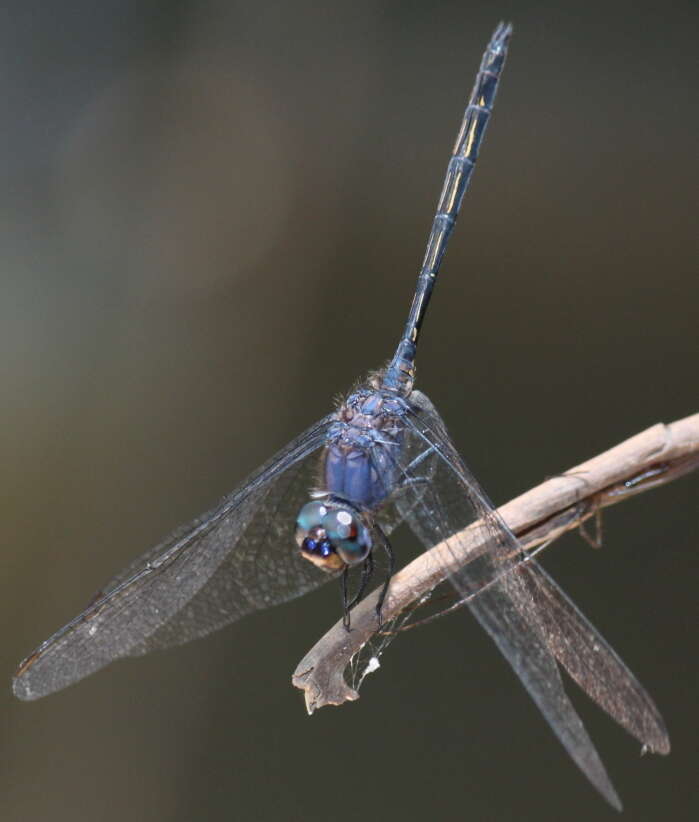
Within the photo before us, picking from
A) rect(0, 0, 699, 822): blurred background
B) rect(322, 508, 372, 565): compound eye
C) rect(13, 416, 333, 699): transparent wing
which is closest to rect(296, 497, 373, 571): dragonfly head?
rect(322, 508, 372, 565): compound eye

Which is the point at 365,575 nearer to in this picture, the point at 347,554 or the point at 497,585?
the point at 347,554

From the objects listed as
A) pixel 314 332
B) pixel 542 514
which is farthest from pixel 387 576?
pixel 314 332

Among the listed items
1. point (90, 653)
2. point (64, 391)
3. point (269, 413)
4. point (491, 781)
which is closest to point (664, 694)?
point (491, 781)

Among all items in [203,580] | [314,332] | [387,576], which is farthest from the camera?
[314,332]

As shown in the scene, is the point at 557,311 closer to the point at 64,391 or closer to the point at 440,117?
the point at 440,117

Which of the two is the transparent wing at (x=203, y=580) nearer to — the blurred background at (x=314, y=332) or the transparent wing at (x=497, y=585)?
the transparent wing at (x=497, y=585)

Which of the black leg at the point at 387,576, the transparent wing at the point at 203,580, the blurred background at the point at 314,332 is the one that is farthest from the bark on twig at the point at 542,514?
the blurred background at the point at 314,332

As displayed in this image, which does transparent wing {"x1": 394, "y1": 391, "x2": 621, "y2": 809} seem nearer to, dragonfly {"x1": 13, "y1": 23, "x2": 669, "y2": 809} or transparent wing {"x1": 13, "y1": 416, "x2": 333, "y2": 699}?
dragonfly {"x1": 13, "y1": 23, "x2": 669, "y2": 809}
